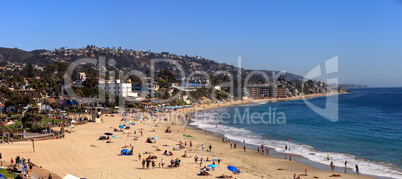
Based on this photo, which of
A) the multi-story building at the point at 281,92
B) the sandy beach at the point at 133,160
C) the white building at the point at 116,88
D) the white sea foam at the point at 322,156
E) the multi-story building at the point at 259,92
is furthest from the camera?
the multi-story building at the point at 281,92

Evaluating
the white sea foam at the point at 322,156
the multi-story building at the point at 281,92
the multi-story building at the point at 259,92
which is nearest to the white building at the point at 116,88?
the white sea foam at the point at 322,156

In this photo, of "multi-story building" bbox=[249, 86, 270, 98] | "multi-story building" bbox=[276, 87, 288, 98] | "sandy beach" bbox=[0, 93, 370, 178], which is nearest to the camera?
"sandy beach" bbox=[0, 93, 370, 178]

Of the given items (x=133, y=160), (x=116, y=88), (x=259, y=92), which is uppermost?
(x=116, y=88)

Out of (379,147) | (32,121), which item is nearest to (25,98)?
(32,121)

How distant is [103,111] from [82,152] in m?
33.3

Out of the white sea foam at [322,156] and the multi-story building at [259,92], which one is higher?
the multi-story building at [259,92]

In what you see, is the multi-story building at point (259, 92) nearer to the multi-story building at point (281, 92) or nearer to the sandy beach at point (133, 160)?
the multi-story building at point (281, 92)

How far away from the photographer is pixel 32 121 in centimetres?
3372

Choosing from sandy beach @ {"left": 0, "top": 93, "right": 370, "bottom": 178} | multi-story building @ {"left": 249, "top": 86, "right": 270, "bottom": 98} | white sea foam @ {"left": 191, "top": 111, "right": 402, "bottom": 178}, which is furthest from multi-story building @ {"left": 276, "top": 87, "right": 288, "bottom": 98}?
sandy beach @ {"left": 0, "top": 93, "right": 370, "bottom": 178}

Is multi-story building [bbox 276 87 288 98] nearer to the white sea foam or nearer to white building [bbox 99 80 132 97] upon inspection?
white building [bbox 99 80 132 97]

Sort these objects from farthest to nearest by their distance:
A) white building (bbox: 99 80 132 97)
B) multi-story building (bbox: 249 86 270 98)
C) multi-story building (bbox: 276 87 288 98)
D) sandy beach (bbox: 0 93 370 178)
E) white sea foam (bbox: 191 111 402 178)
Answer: multi-story building (bbox: 276 87 288 98) → multi-story building (bbox: 249 86 270 98) → white building (bbox: 99 80 132 97) → white sea foam (bbox: 191 111 402 178) → sandy beach (bbox: 0 93 370 178)

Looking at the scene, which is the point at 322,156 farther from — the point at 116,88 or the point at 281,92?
the point at 281,92

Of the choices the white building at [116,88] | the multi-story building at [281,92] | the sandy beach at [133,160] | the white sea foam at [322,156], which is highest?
the white building at [116,88]

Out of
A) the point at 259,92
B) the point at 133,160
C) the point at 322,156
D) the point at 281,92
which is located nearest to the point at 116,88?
the point at 133,160
